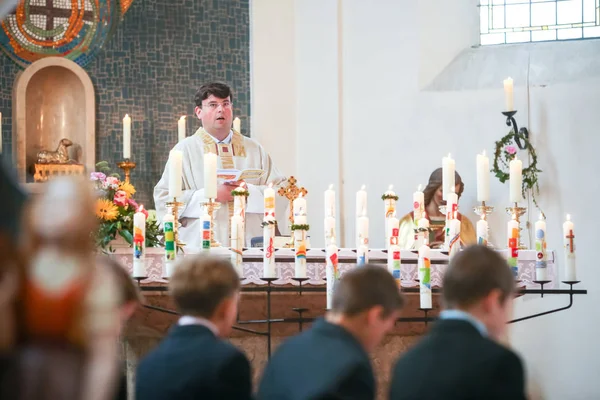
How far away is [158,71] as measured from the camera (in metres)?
9.77

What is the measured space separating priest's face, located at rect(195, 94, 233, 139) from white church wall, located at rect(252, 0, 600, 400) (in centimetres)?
216

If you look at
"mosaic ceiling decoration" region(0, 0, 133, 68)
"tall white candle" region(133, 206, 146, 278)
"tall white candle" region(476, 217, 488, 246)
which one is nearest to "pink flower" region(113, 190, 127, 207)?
"tall white candle" region(133, 206, 146, 278)

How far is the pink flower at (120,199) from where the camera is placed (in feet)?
19.6

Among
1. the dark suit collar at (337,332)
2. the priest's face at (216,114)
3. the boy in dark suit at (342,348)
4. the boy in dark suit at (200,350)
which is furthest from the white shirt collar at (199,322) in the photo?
the priest's face at (216,114)

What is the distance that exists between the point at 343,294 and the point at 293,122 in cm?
697

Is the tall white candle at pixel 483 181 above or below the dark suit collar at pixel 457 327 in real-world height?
above

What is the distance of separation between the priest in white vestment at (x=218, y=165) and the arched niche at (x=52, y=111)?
214 cm

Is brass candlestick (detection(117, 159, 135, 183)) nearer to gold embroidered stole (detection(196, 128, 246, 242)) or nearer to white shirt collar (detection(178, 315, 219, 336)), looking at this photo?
gold embroidered stole (detection(196, 128, 246, 242))

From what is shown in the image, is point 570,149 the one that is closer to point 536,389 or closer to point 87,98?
point 536,389

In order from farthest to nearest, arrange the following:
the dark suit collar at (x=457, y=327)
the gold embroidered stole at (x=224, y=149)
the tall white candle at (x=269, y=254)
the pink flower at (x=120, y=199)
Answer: the gold embroidered stole at (x=224, y=149), the pink flower at (x=120, y=199), the tall white candle at (x=269, y=254), the dark suit collar at (x=457, y=327)

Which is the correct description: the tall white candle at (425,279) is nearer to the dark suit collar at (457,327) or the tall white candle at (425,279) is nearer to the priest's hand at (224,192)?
the priest's hand at (224,192)

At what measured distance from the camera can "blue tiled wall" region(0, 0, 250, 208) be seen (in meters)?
9.59

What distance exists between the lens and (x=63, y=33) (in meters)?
9.59

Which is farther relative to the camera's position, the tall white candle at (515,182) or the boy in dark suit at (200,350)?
the tall white candle at (515,182)
